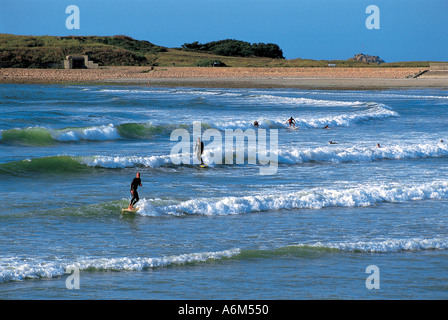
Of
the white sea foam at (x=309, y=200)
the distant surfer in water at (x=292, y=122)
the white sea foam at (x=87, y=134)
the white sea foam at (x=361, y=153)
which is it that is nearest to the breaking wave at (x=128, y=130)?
the white sea foam at (x=87, y=134)

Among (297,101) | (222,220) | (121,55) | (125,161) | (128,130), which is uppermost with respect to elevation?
(121,55)

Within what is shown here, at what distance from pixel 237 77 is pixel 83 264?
74300mm

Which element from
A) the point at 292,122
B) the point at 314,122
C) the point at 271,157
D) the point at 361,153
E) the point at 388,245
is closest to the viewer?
the point at 388,245

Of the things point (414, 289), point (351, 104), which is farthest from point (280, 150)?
point (351, 104)

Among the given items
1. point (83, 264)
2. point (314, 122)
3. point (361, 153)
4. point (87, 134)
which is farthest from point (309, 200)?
point (314, 122)

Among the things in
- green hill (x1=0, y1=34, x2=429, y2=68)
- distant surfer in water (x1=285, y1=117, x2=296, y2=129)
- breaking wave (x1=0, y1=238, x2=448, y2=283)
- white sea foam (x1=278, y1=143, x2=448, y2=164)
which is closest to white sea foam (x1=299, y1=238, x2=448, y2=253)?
breaking wave (x1=0, y1=238, x2=448, y2=283)

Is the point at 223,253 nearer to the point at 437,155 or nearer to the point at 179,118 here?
the point at 437,155

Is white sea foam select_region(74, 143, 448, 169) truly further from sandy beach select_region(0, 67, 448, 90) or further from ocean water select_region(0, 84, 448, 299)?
sandy beach select_region(0, 67, 448, 90)

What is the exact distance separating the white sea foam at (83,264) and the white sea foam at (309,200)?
148 inches

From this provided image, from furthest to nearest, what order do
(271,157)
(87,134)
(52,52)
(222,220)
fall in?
(52,52), (87,134), (271,157), (222,220)

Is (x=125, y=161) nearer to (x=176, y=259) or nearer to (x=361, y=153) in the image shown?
(x=361, y=153)

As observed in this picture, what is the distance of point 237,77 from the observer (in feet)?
273

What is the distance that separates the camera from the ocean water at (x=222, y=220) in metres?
9.41

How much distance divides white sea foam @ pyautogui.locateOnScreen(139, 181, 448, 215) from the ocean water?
0.12 ft
